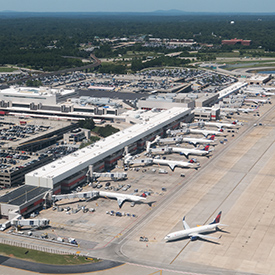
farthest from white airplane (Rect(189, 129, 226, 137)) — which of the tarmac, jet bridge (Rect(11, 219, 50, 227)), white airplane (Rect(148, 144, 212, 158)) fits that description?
jet bridge (Rect(11, 219, 50, 227))

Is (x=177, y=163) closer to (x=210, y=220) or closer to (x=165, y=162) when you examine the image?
(x=165, y=162)

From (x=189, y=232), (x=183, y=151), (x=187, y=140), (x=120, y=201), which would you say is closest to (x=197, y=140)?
(x=187, y=140)

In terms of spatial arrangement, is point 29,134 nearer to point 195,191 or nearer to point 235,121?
point 195,191

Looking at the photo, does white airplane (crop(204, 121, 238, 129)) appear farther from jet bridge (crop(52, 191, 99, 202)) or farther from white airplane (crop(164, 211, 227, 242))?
white airplane (crop(164, 211, 227, 242))

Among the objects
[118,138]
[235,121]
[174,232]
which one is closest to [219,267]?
[174,232]

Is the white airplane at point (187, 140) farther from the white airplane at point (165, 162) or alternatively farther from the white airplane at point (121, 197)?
the white airplane at point (121, 197)

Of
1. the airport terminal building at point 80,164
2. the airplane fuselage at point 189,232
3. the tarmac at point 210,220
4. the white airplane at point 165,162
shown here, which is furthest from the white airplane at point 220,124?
the airplane fuselage at point 189,232

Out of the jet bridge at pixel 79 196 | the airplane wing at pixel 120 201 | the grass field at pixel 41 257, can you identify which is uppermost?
the jet bridge at pixel 79 196

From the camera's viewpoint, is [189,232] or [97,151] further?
[97,151]

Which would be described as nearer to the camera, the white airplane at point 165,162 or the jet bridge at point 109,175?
the jet bridge at point 109,175

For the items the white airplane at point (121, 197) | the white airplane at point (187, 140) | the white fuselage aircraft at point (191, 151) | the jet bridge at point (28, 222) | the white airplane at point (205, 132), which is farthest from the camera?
the white airplane at point (205, 132)
